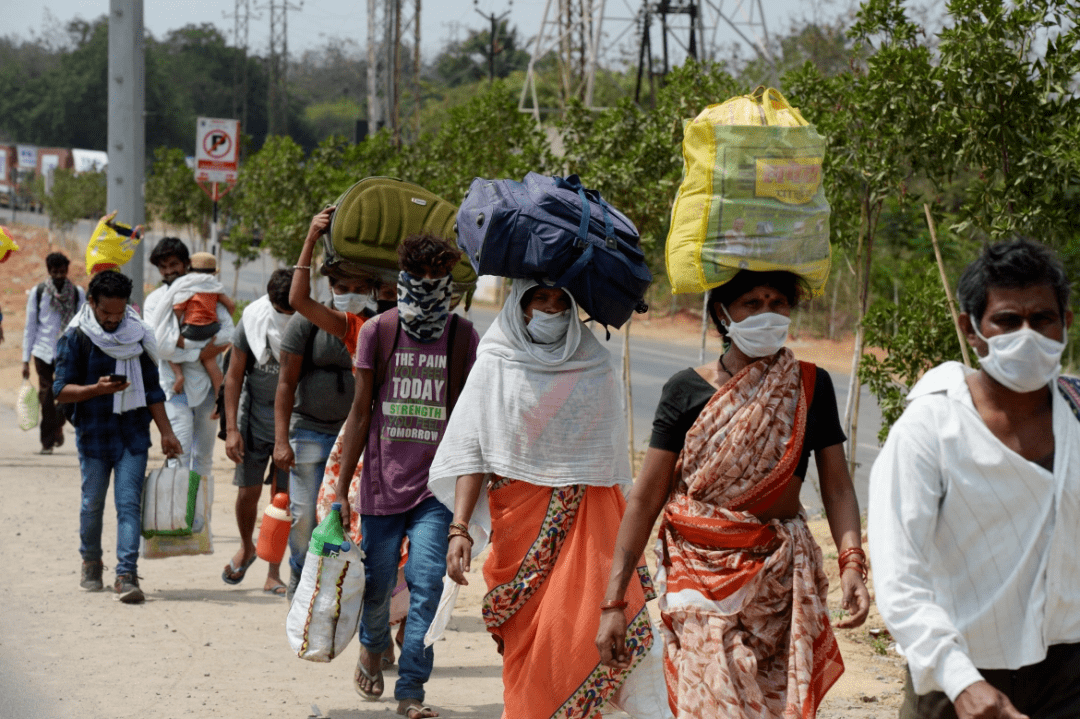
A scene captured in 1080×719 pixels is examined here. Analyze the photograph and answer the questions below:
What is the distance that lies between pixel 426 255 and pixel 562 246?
1043 millimetres

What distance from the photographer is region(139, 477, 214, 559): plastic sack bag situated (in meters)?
7.64

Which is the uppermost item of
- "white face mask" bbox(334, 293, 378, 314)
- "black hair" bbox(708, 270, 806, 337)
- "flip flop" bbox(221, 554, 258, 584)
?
"black hair" bbox(708, 270, 806, 337)

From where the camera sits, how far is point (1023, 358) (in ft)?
9.13

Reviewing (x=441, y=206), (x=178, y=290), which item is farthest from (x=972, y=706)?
(x=178, y=290)

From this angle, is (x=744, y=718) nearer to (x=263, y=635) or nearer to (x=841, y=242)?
(x=263, y=635)

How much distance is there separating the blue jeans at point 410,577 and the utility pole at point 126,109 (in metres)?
8.31

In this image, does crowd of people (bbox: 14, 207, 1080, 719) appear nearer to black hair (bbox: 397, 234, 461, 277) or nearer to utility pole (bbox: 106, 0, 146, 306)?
black hair (bbox: 397, 234, 461, 277)

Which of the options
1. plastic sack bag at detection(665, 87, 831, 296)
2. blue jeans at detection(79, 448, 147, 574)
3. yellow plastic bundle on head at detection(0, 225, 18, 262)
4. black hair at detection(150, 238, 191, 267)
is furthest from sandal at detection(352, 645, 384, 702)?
yellow plastic bundle on head at detection(0, 225, 18, 262)

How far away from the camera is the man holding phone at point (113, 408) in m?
7.52

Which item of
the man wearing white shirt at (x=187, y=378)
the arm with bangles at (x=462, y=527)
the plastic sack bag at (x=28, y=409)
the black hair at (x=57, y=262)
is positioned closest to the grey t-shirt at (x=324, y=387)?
the arm with bangles at (x=462, y=527)

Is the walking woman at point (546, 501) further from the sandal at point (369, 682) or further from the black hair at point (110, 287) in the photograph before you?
the black hair at point (110, 287)

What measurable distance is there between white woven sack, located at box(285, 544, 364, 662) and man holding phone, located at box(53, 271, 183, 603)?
2485 millimetres

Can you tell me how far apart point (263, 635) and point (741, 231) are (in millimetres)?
4079

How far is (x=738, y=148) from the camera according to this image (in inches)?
159
